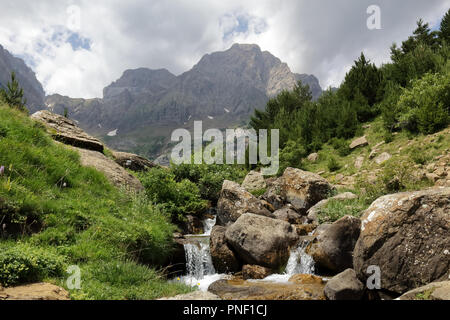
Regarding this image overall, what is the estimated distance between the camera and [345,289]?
5.87m

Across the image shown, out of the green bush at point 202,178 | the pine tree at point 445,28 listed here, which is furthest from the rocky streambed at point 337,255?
the pine tree at point 445,28

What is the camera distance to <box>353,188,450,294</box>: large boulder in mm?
5461

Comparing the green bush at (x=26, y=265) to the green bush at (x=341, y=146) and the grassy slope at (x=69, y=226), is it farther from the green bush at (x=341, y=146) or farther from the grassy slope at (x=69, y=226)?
the green bush at (x=341, y=146)

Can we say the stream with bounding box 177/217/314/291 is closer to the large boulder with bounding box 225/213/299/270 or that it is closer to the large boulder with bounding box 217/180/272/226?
the large boulder with bounding box 225/213/299/270

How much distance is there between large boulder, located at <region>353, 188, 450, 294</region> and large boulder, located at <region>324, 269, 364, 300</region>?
0.48m

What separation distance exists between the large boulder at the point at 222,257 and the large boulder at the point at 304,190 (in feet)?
23.2

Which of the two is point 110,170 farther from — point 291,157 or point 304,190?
point 291,157

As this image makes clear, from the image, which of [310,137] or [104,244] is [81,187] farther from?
[310,137]

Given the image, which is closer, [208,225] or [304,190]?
[208,225]

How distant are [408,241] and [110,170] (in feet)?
34.4

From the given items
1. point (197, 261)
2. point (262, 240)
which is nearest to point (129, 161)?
point (197, 261)

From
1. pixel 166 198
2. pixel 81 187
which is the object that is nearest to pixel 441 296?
pixel 81 187

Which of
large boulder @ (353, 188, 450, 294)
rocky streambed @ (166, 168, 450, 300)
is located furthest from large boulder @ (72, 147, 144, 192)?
large boulder @ (353, 188, 450, 294)
